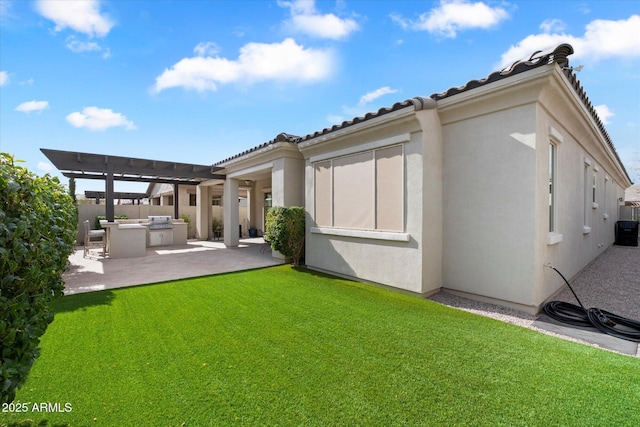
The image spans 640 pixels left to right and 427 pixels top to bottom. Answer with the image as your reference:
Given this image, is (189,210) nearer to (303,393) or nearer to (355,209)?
(355,209)

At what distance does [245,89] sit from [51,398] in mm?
10166

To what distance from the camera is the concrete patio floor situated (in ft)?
25.7

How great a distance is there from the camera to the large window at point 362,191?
664 centimetres

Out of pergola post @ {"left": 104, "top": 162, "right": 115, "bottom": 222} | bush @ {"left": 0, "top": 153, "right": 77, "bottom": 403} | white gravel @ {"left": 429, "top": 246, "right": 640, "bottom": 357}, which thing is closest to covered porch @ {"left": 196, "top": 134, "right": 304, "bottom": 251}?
pergola post @ {"left": 104, "top": 162, "right": 115, "bottom": 222}

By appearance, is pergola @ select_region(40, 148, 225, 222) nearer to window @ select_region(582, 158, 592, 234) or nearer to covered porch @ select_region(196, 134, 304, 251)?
covered porch @ select_region(196, 134, 304, 251)

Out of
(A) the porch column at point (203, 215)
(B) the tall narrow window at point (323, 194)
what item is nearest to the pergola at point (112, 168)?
(A) the porch column at point (203, 215)

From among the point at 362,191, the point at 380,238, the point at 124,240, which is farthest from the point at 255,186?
the point at 380,238

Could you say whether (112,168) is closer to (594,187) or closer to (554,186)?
(554,186)

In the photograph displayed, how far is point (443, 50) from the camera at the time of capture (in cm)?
753

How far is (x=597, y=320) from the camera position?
4730 millimetres

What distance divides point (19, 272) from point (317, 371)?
2899 mm

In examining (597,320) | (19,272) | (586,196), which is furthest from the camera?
(586,196)

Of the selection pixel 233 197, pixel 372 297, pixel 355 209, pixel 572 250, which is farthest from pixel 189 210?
pixel 572 250

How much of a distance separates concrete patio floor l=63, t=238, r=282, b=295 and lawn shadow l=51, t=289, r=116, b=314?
559 millimetres
